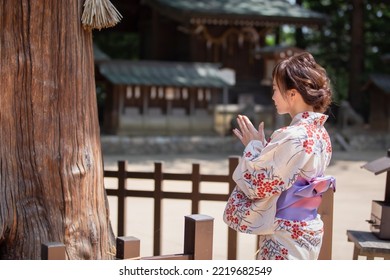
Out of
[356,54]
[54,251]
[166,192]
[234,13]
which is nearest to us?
[54,251]

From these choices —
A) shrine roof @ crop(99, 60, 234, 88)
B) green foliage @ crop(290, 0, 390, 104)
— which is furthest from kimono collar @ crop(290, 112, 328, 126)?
green foliage @ crop(290, 0, 390, 104)

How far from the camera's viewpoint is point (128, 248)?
2508 millimetres

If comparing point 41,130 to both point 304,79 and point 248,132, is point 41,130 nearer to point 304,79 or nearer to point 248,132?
point 248,132

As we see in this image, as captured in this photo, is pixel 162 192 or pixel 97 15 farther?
pixel 162 192

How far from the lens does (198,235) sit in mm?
2609

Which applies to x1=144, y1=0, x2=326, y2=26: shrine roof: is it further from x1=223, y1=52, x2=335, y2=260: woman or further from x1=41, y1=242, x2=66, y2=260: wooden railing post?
x1=41, y1=242, x2=66, y2=260: wooden railing post

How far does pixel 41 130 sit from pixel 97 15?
2.10 feet

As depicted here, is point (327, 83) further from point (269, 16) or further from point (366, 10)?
point (366, 10)

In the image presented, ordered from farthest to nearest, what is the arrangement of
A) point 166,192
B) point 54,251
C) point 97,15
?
point 166,192, point 97,15, point 54,251

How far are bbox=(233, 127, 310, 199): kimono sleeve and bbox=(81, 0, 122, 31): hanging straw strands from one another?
117 cm

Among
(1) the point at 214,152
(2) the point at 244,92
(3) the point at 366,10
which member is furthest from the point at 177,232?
(3) the point at 366,10

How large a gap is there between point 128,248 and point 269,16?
15.8m

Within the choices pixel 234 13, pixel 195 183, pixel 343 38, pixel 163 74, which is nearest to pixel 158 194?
pixel 195 183

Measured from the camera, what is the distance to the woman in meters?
2.73
